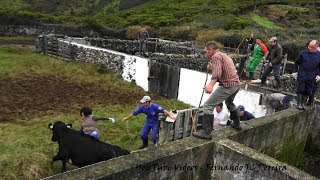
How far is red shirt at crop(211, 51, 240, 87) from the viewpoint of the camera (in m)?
5.90

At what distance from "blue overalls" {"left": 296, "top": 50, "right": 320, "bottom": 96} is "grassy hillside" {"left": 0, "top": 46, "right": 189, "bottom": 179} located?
457 cm

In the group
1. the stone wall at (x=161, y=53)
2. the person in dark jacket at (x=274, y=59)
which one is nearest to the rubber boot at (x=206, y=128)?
the person in dark jacket at (x=274, y=59)

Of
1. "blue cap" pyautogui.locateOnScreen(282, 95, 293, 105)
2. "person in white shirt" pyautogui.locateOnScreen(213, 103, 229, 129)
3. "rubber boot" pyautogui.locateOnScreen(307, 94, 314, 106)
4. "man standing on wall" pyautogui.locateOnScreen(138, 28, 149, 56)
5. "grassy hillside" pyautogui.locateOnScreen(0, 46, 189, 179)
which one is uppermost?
"man standing on wall" pyautogui.locateOnScreen(138, 28, 149, 56)

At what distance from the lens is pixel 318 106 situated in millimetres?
9375

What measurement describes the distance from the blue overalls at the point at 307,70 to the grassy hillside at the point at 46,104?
457 cm

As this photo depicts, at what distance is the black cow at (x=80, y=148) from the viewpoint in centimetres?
702

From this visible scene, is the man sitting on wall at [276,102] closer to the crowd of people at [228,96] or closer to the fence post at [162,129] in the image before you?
the crowd of people at [228,96]

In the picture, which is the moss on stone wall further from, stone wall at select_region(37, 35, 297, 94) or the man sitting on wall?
stone wall at select_region(37, 35, 297, 94)

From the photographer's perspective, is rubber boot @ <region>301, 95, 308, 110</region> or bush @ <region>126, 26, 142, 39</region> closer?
rubber boot @ <region>301, 95, 308, 110</region>

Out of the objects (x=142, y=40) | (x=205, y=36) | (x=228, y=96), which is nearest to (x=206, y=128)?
(x=228, y=96)

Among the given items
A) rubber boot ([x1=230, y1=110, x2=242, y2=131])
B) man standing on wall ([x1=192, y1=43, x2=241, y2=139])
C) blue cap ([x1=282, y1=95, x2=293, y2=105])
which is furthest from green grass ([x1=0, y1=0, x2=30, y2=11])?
man standing on wall ([x1=192, y1=43, x2=241, y2=139])

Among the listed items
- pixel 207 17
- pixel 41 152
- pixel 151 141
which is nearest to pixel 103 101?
pixel 151 141

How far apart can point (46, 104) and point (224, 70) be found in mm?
8678

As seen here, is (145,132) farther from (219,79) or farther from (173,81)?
(173,81)
